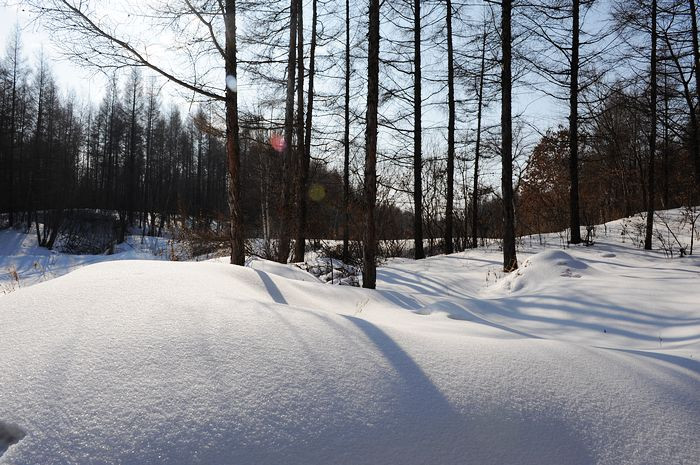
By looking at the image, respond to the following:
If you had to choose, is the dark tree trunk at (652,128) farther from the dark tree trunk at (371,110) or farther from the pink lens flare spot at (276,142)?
the pink lens flare spot at (276,142)

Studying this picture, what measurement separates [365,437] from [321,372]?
33 cm

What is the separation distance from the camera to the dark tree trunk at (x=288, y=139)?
8406mm

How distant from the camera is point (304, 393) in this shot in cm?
125

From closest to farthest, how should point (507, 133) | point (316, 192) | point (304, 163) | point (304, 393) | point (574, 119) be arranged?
point (304, 393), point (507, 133), point (574, 119), point (304, 163), point (316, 192)

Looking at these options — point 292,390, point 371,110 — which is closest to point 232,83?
point 371,110

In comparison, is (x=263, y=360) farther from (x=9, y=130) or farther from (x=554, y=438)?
(x=9, y=130)

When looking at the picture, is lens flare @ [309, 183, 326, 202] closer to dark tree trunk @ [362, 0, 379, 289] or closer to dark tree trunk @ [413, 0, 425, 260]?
dark tree trunk @ [413, 0, 425, 260]

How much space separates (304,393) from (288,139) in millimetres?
8037

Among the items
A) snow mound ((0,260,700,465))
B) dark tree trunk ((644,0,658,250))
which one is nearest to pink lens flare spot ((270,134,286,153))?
snow mound ((0,260,700,465))

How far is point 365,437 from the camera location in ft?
3.61

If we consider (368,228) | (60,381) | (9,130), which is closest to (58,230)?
(9,130)

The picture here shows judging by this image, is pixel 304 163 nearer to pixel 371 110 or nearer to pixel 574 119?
pixel 371 110

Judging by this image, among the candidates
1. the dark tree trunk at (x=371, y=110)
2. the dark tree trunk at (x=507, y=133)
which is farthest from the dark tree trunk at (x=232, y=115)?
the dark tree trunk at (x=507, y=133)

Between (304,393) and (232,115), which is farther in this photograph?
(232,115)
